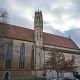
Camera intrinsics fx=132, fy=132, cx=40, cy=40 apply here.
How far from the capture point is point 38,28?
4225 centimetres

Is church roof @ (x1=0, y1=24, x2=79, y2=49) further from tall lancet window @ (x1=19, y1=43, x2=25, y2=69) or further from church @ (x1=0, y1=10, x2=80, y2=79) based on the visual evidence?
tall lancet window @ (x1=19, y1=43, x2=25, y2=69)

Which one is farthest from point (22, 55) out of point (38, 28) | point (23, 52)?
point (38, 28)

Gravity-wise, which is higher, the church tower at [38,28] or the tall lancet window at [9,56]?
the church tower at [38,28]

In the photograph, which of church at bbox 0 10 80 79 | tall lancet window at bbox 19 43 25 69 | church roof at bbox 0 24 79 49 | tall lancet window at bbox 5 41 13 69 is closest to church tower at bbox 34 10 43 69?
church at bbox 0 10 80 79

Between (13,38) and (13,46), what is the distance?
2316 mm

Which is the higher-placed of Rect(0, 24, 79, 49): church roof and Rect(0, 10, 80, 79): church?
Rect(0, 24, 79, 49): church roof

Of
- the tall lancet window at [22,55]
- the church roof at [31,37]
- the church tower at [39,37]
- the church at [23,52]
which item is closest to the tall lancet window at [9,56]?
the church at [23,52]

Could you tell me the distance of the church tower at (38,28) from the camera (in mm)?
40969

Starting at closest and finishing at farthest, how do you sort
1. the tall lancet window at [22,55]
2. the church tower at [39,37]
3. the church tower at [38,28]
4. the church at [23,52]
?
1. the church at [23,52]
2. the tall lancet window at [22,55]
3. the church tower at [39,37]
4. the church tower at [38,28]

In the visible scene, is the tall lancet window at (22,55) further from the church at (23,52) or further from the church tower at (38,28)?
the church tower at (38,28)

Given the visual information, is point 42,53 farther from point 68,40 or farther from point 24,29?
point 68,40

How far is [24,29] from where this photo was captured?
4509 centimetres

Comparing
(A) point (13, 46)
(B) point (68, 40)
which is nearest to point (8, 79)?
(A) point (13, 46)

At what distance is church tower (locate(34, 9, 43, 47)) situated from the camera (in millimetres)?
40969
